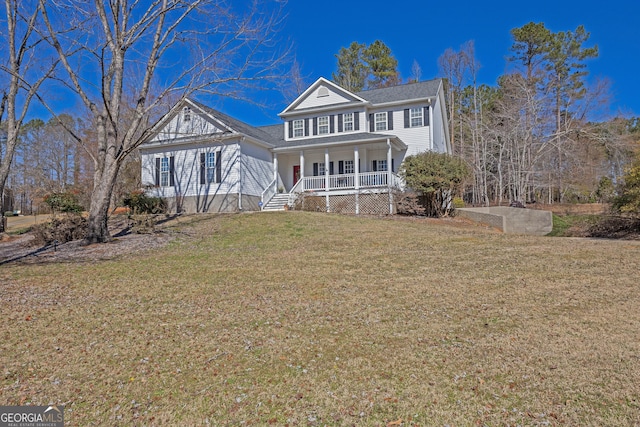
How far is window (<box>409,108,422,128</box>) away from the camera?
21531 mm

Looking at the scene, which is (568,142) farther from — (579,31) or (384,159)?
(384,159)

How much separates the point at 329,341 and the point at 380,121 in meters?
19.4

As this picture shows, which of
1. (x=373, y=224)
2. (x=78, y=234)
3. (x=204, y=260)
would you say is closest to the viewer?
(x=204, y=260)

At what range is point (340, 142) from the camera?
64.3ft

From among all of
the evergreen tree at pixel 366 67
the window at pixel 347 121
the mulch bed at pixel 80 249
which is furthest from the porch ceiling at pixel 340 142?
the evergreen tree at pixel 366 67

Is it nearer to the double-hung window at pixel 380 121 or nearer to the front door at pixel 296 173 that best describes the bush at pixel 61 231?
the front door at pixel 296 173

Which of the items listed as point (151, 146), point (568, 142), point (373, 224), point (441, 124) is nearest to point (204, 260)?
point (373, 224)

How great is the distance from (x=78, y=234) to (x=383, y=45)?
35.3 meters

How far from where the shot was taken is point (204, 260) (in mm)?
9445

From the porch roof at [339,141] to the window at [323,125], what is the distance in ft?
2.29

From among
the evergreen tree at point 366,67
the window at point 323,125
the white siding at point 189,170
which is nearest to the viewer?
the white siding at point 189,170

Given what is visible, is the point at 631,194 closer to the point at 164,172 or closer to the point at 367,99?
the point at 367,99

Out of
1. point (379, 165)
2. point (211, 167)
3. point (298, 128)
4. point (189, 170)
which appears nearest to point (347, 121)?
point (298, 128)

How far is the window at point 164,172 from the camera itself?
21.1m
